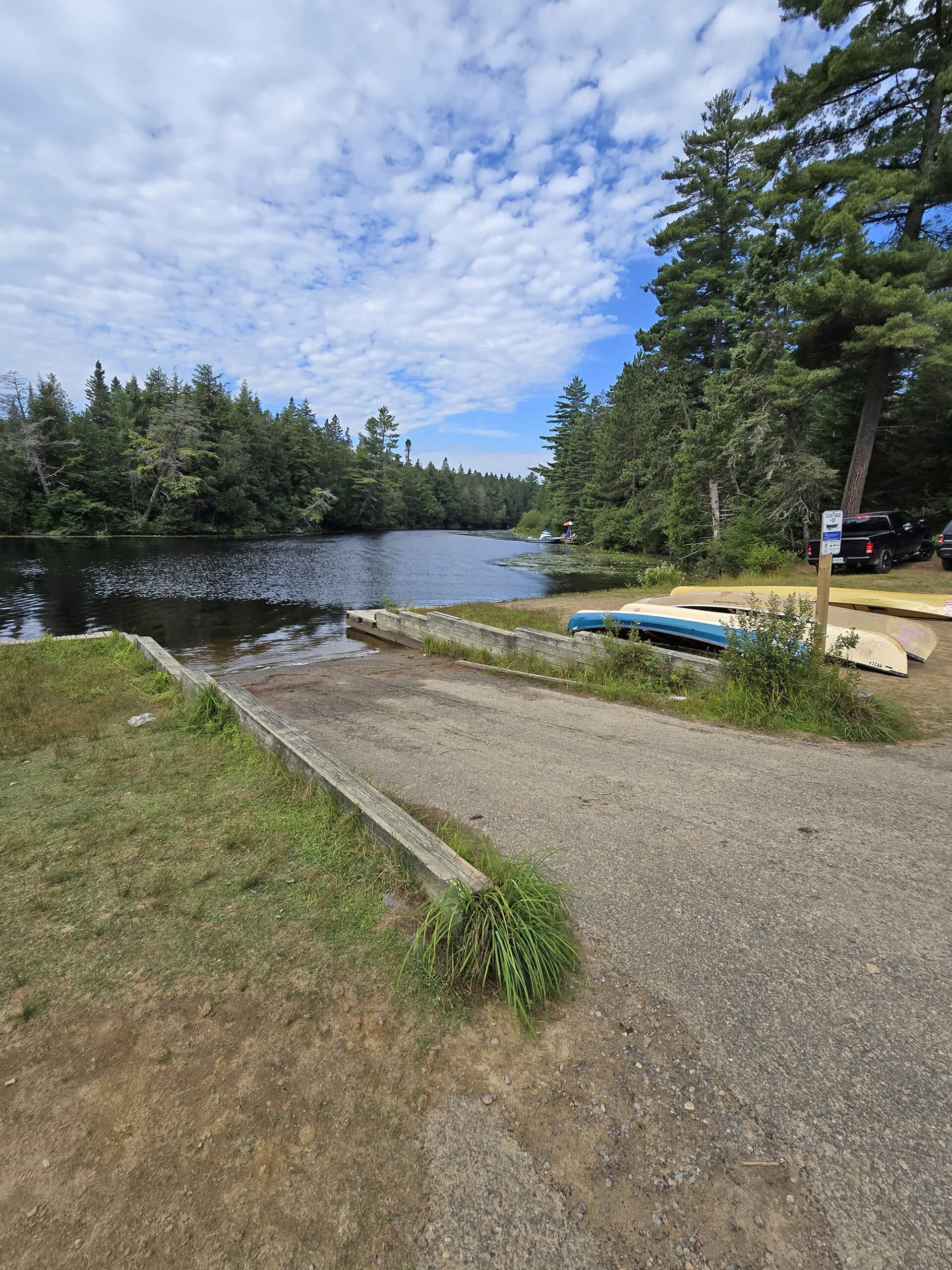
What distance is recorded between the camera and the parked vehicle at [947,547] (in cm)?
1355

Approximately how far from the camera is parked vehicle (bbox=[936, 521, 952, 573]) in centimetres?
1355

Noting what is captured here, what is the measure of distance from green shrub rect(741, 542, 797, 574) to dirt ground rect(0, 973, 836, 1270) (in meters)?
17.5

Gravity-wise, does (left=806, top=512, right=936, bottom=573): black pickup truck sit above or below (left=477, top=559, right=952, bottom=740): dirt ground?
above

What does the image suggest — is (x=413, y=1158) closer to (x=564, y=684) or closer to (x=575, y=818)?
(x=575, y=818)

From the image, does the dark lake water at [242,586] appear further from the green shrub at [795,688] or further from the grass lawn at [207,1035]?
the green shrub at [795,688]

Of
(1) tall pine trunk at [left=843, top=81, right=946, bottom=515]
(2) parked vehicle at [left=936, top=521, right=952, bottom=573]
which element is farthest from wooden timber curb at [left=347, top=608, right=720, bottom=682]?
(1) tall pine trunk at [left=843, top=81, right=946, bottom=515]

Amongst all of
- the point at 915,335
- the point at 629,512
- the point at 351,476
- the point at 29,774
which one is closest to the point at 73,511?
the point at 351,476

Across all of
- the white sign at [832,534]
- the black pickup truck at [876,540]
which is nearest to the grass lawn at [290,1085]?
the white sign at [832,534]

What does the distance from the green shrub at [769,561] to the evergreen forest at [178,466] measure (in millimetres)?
46827

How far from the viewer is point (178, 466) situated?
48.2 meters

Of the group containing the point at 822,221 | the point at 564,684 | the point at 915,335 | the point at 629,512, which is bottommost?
the point at 564,684

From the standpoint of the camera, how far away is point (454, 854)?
105 inches

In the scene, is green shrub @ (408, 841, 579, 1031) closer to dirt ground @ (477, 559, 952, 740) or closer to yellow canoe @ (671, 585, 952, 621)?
dirt ground @ (477, 559, 952, 740)

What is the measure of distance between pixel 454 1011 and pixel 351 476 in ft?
248
